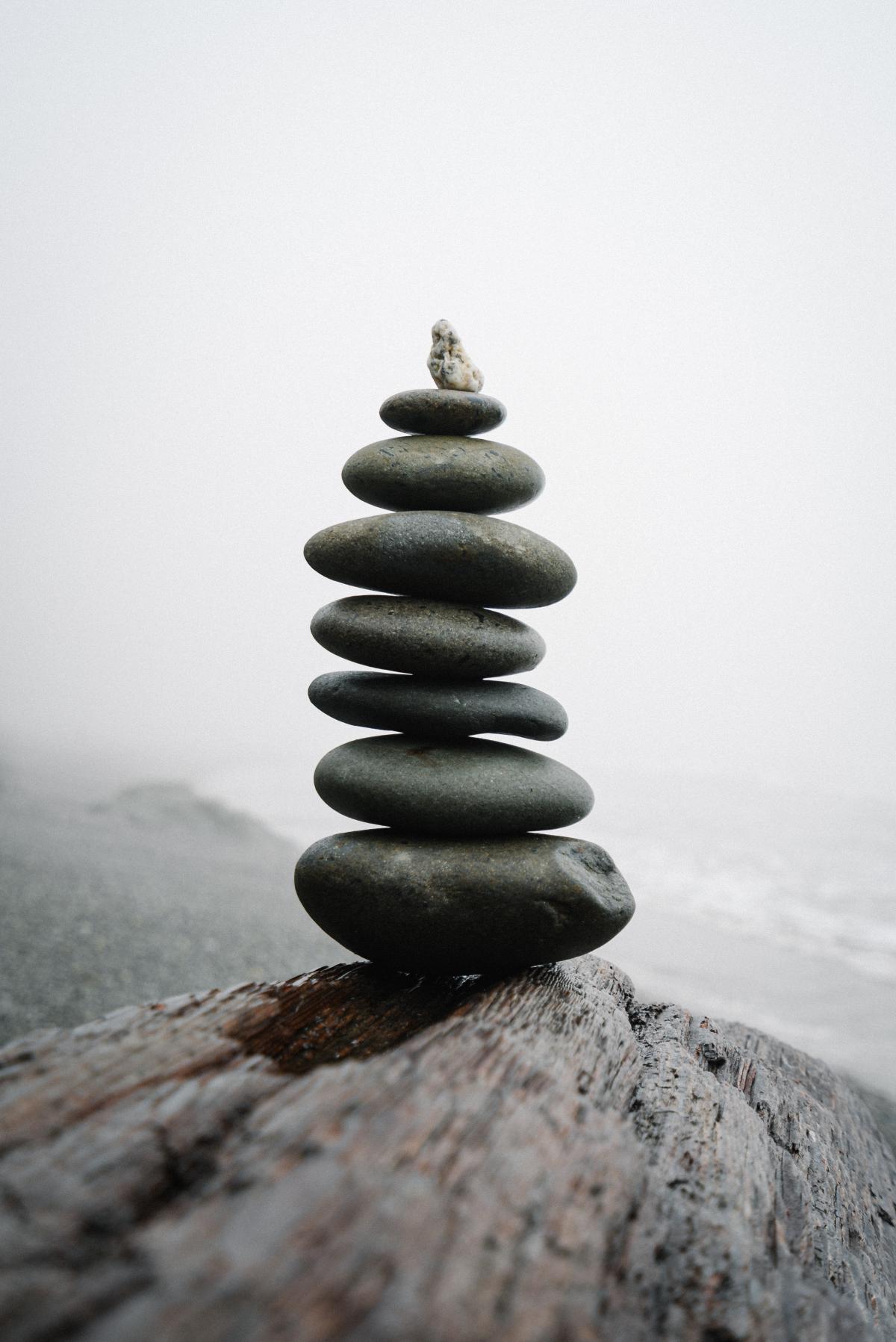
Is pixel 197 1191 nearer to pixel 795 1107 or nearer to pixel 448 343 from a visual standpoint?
pixel 795 1107

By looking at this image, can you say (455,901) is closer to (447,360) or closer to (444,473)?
(444,473)

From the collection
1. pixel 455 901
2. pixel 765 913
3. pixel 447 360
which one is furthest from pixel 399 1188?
pixel 765 913

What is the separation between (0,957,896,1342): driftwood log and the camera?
1.27 m

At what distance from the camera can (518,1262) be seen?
1.43 m

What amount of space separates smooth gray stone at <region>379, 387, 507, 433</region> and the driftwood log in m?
2.27

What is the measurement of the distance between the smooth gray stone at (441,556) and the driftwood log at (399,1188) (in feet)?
5.14

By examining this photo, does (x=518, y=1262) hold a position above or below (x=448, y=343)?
below

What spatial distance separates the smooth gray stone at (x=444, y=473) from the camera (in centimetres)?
323

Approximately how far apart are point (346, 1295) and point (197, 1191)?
0.41m

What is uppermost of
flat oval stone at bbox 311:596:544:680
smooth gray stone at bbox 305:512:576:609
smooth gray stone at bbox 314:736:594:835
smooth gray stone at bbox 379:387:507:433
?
smooth gray stone at bbox 379:387:507:433

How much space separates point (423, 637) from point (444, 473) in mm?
683

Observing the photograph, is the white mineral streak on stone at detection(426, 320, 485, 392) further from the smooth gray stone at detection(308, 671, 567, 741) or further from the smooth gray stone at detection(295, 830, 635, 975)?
the smooth gray stone at detection(295, 830, 635, 975)

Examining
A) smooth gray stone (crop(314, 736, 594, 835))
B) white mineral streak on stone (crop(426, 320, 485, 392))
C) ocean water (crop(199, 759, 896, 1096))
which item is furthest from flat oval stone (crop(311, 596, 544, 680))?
ocean water (crop(199, 759, 896, 1096))

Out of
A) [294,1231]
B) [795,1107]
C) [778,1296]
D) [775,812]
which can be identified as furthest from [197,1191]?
[775,812]
